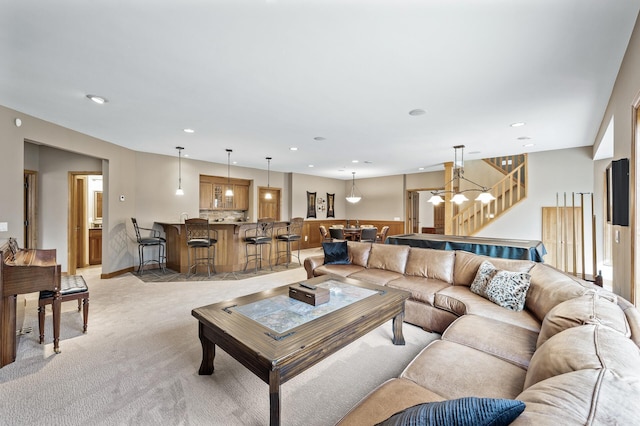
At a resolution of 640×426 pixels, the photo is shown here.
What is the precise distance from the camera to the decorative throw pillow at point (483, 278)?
279 cm

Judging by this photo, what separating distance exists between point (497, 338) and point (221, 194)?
23.1ft

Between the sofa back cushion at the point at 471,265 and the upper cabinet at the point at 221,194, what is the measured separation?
6.11 m

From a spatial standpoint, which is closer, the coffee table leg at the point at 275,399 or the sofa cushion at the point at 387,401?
the sofa cushion at the point at 387,401

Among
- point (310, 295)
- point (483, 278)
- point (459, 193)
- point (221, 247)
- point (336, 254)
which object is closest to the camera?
point (310, 295)

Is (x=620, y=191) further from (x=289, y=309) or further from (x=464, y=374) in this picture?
(x=289, y=309)

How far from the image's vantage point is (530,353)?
1.68m

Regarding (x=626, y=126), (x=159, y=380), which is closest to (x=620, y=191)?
(x=626, y=126)

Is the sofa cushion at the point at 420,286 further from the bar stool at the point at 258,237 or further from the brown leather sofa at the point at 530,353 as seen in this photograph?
the bar stool at the point at 258,237

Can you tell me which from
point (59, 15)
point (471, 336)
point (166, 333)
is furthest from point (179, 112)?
point (471, 336)

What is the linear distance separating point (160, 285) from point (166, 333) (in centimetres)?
212

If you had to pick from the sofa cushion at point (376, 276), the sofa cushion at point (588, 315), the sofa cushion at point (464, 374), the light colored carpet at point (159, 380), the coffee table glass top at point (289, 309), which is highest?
the sofa cushion at point (588, 315)

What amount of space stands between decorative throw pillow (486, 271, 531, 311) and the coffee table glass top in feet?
3.74

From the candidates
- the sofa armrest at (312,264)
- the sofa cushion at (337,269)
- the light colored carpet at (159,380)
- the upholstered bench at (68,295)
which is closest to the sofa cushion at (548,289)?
the light colored carpet at (159,380)

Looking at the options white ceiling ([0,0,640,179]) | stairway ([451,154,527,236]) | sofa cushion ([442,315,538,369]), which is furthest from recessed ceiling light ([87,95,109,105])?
stairway ([451,154,527,236])
